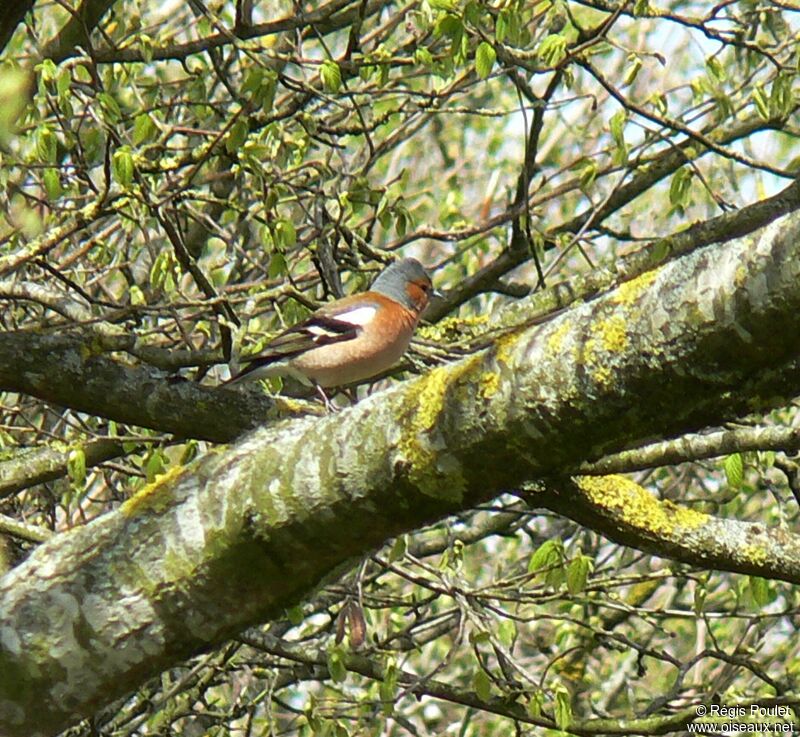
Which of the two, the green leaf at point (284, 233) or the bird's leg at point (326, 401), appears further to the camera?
the bird's leg at point (326, 401)

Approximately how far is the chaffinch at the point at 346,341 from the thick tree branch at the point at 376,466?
194 cm

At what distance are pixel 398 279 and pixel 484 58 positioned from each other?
5.55ft

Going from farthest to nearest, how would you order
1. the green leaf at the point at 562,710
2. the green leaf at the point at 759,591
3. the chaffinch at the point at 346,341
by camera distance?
the chaffinch at the point at 346,341, the green leaf at the point at 759,591, the green leaf at the point at 562,710

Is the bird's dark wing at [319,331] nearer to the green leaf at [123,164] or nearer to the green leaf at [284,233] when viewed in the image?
the green leaf at [284,233]

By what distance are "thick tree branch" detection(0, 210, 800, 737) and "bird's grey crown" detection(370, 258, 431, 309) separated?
9.64ft

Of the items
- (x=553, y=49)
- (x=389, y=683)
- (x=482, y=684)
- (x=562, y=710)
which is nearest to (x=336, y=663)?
(x=389, y=683)

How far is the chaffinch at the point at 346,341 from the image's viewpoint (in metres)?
5.11

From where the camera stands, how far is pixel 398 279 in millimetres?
6016

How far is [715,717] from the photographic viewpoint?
4.61 m

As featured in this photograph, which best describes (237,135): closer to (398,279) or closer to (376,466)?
(398,279)

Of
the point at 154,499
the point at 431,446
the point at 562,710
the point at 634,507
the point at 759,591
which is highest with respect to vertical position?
the point at 154,499

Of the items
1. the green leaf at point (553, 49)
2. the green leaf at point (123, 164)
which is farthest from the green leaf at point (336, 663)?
the green leaf at point (553, 49)

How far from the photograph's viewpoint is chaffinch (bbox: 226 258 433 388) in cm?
511

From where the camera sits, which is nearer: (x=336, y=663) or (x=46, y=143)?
(x=336, y=663)
